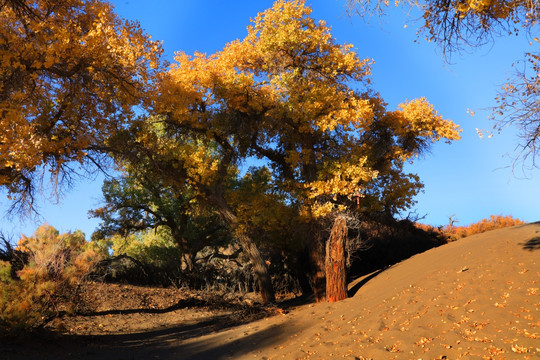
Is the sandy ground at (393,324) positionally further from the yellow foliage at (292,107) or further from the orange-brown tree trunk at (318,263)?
the yellow foliage at (292,107)

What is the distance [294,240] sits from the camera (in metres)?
18.4

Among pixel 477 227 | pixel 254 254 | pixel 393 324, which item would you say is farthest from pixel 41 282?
pixel 477 227

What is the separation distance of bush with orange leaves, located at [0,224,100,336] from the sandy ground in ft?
1.92

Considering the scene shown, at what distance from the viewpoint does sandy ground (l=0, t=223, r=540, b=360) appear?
7312mm

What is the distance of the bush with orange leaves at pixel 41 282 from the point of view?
9250 mm

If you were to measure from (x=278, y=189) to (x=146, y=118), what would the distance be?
557 centimetres

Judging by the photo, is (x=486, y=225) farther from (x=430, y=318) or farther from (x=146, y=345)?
(x=146, y=345)

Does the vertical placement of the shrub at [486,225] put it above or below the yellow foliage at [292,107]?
below

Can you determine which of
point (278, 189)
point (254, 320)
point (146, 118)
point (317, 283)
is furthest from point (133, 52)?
point (317, 283)

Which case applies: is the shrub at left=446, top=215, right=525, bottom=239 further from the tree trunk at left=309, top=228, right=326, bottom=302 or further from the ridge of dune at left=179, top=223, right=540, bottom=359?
the tree trunk at left=309, top=228, right=326, bottom=302

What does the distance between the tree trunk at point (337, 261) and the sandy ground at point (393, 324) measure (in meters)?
0.62

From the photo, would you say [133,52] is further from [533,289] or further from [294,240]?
[533,289]

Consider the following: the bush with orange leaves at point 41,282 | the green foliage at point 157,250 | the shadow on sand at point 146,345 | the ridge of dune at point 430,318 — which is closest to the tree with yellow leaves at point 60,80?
the bush with orange leaves at point 41,282

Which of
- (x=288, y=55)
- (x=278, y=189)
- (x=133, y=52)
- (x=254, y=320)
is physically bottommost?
(x=254, y=320)
